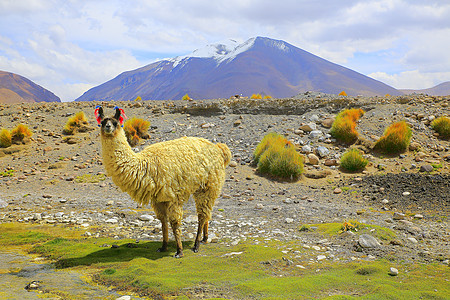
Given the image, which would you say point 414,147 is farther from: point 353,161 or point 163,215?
point 163,215

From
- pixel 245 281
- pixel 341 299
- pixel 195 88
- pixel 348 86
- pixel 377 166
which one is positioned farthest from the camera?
pixel 195 88

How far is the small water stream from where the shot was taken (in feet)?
14.7

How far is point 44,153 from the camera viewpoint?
1711 cm

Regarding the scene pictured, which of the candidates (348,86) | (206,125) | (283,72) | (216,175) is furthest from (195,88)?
(216,175)

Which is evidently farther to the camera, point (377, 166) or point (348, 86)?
point (348, 86)

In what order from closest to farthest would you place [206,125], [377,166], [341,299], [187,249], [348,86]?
[341,299]
[187,249]
[377,166]
[206,125]
[348,86]

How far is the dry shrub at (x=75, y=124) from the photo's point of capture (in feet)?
64.5

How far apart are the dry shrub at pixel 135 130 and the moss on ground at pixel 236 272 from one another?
10876 mm

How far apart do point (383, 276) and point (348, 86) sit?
6947 inches

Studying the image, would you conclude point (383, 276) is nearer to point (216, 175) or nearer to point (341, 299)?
point (341, 299)

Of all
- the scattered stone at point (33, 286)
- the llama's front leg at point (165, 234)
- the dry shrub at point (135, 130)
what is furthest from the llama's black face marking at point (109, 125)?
the dry shrub at point (135, 130)

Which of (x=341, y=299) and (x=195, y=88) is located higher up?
(x=195, y=88)

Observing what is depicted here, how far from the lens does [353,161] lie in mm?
14312

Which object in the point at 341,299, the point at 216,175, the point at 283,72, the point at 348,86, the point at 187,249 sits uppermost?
the point at 283,72
